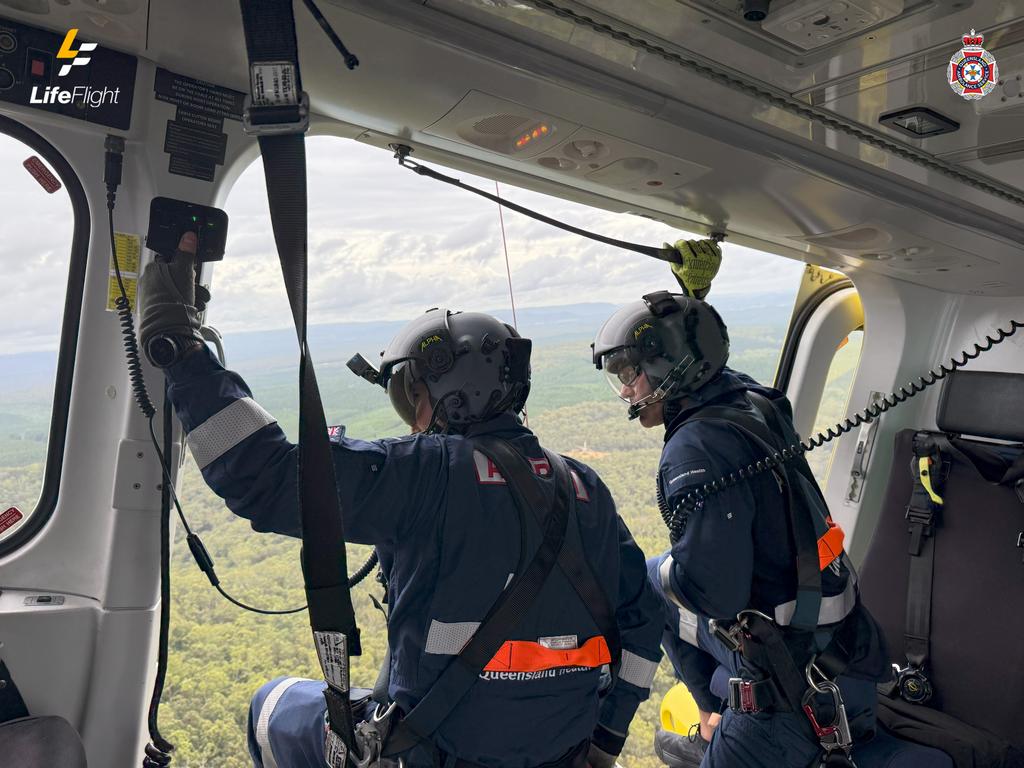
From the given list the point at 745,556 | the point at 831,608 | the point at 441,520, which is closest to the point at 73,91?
the point at 441,520

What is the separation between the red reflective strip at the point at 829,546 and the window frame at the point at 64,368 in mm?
2205

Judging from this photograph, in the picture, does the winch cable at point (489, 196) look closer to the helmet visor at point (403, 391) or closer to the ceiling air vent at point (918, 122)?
the helmet visor at point (403, 391)

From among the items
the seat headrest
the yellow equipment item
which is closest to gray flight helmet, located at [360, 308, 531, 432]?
the yellow equipment item

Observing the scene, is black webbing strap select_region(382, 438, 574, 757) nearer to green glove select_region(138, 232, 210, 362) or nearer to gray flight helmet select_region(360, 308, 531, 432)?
gray flight helmet select_region(360, 308, 531, 432)

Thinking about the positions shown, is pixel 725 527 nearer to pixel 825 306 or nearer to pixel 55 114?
pixel 55 114

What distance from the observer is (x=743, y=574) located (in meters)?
2.40

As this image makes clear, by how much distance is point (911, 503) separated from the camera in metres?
3.75

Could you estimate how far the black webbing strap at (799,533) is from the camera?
244 centimetres

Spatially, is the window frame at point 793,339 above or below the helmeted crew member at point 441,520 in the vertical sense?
above

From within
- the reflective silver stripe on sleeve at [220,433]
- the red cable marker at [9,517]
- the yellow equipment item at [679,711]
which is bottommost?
the yellow equipment item at [679,711]

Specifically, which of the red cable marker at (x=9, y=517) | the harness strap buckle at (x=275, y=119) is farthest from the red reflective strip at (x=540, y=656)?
the red cable marker at (x=9, y=517)

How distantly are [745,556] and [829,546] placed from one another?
1.05 feet

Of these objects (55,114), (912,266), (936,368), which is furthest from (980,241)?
(55,114)

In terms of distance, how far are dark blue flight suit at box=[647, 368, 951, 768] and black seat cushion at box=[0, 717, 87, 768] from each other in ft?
5.40
